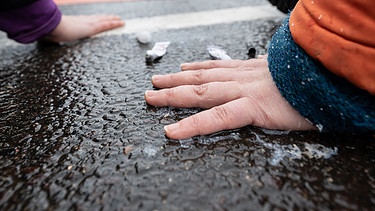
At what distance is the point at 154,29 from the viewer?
2.29 m

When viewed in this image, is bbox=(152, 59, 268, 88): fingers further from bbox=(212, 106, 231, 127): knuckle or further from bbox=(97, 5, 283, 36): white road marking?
bbox=(97, 5, 283, 36): white road marking

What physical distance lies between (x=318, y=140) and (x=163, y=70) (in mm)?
855

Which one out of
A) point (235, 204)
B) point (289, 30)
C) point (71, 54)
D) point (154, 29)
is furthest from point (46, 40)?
point (235, 204)

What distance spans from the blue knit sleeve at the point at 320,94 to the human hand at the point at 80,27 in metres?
1.54

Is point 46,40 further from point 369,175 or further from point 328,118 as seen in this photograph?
point 369,175

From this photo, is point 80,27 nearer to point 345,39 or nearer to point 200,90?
point 200,90

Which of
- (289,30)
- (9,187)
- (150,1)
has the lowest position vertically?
(150,1)

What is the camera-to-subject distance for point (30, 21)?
6.30 ft

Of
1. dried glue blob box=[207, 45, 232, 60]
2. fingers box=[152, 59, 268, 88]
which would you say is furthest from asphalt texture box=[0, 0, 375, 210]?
dried glue blob box=[207, 45, 232, 60]

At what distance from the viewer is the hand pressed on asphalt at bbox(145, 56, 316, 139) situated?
1003 mm

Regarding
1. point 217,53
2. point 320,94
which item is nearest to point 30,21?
point 217,53

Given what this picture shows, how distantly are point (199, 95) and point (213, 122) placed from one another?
7.2 inches

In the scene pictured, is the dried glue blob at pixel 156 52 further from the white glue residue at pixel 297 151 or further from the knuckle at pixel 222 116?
the white glue residue at pixel 297 151

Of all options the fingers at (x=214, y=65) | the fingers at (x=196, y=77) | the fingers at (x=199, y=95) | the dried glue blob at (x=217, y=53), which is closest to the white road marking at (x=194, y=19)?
the dried glue blob at (x=217, y=53)
